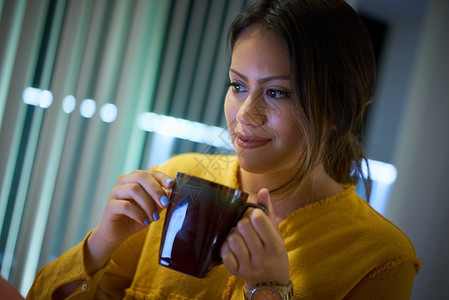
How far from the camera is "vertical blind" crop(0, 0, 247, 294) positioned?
1.41 metres

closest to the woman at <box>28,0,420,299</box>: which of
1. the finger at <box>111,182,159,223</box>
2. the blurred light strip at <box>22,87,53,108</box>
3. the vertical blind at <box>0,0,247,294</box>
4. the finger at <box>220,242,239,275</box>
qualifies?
the finger at <box>111,182,159,223</box>

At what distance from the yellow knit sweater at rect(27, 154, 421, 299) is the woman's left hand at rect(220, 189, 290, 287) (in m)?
0.27

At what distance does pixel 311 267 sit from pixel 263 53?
1.59 ft

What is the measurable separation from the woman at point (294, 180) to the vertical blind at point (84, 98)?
53 cm

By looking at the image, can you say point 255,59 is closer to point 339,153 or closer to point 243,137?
point 243,137

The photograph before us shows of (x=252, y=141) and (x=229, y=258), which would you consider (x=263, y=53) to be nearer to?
(x=252, y=141)

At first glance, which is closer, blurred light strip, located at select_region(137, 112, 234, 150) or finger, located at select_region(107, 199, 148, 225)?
finger, located at select_region(107, 199, 148, 225)

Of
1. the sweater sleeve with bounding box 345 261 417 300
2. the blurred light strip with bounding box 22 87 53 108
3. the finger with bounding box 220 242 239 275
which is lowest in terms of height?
the sweater sleeve with bounding box 345 261 417 300

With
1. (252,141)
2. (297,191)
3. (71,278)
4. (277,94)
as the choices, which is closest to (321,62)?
(277,94)

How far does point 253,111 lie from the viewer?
77 centimetres

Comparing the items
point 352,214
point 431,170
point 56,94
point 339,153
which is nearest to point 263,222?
point 352,214

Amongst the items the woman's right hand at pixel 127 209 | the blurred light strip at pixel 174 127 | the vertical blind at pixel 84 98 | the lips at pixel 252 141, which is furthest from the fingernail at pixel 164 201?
the blurred light strip at pixel 174 127

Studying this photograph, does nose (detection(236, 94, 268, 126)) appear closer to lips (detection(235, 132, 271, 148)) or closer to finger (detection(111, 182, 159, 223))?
lips (detection(235, 132, 271, 148))

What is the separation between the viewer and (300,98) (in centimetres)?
75
